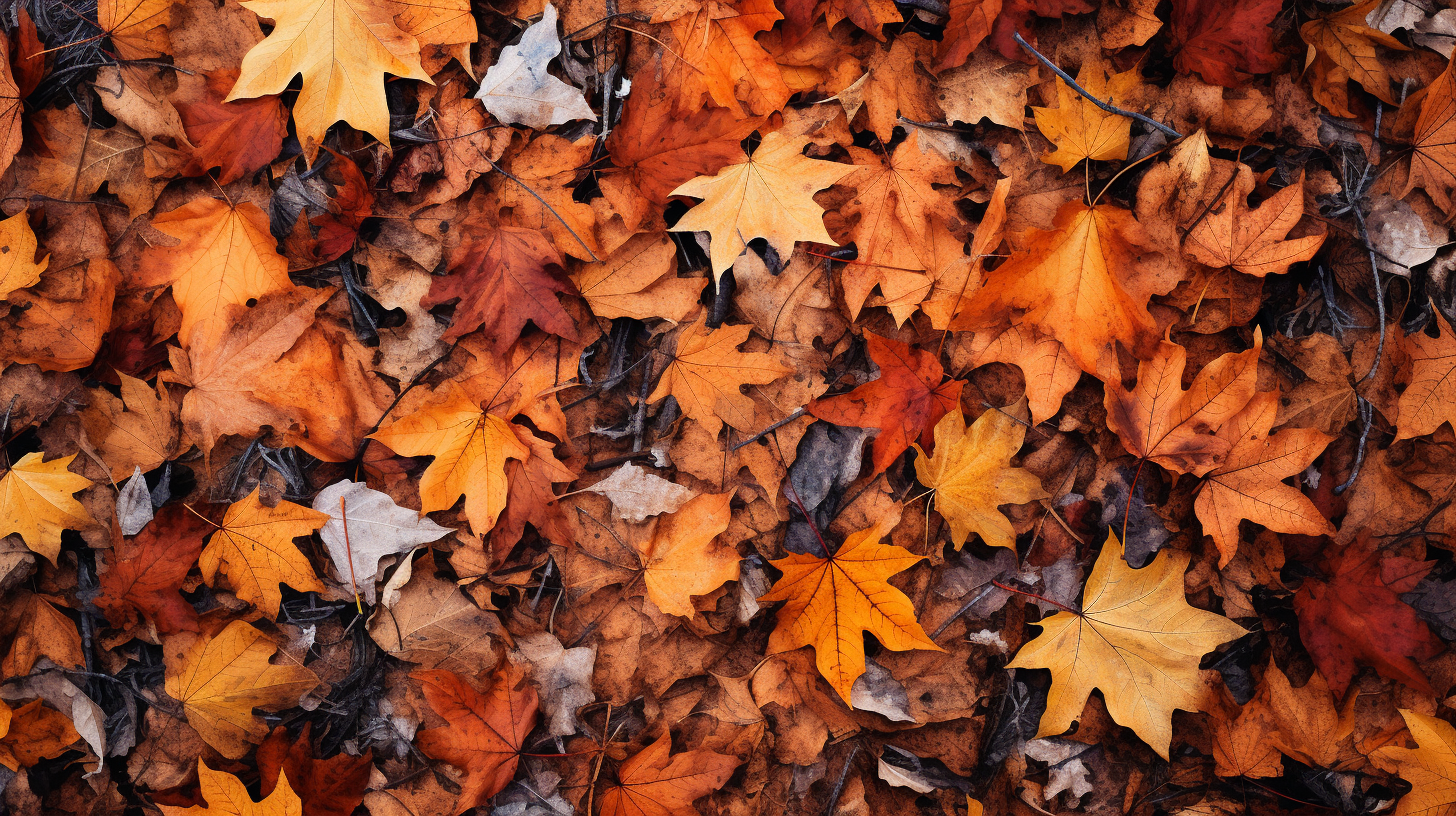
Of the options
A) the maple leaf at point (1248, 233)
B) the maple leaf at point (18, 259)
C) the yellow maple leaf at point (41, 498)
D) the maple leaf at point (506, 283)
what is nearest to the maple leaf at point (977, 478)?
the maple leaf at point (1248, 233)

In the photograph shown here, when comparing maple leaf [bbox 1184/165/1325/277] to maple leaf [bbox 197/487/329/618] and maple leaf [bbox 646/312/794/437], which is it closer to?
maple leaf [bbox 646/312/794/437]

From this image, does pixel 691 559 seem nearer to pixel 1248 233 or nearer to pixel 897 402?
pixel 897 402

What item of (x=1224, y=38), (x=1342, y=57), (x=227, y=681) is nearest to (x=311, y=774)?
(x=227, y=681)

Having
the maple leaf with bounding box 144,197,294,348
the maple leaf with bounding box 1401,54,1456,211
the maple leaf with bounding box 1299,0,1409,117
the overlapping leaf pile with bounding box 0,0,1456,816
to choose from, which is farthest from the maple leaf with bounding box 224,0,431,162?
the maple leaf with bounding box 1401,54,1456,211

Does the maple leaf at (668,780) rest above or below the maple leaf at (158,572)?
below

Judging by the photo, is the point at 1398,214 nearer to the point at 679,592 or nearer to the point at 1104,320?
the point at 1104,320

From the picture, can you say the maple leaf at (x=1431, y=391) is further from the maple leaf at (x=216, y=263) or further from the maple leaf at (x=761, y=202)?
the maple leaf at (x=216, y=263)
